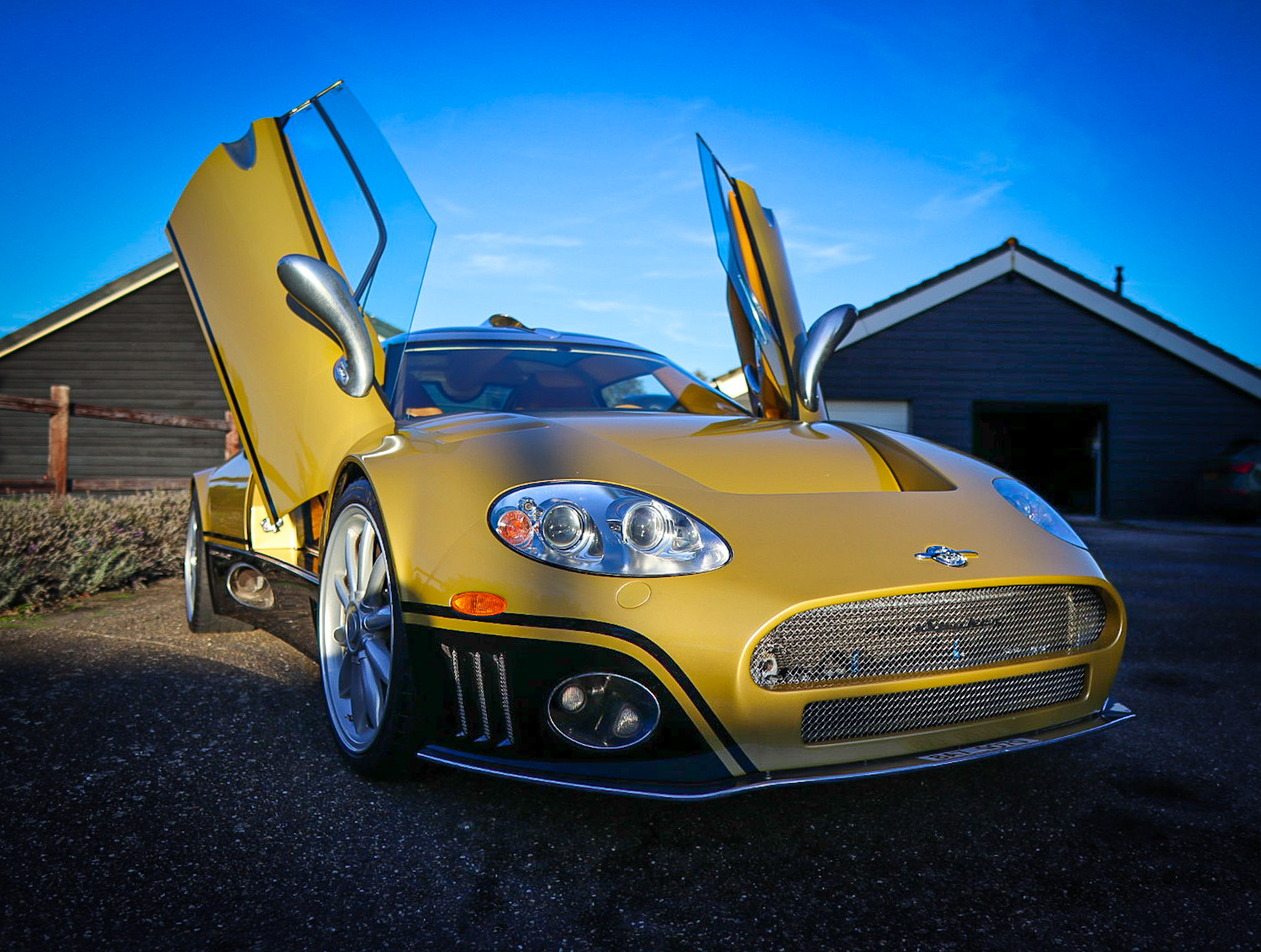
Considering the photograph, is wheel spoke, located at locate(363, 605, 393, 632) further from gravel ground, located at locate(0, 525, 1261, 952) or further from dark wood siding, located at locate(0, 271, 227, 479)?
dark wood siding, located at locate(0, 271, 227, 479)

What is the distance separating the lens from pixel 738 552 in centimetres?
183

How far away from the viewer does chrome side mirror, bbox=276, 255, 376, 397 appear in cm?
255

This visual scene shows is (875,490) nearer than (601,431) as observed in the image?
Yes

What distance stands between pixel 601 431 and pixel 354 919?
4.04ft

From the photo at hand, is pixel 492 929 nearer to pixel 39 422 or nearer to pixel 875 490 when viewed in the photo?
pixel 875 490

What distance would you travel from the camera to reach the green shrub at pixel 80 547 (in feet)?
15.0

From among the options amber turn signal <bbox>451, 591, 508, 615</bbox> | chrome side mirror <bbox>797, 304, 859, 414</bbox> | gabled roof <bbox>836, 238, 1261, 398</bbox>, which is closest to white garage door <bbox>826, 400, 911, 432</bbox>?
gabled roof <bbox>836, 238, 1261, 398</bbox>

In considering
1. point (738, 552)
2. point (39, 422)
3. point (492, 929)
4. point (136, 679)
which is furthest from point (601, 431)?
point (39, 422)

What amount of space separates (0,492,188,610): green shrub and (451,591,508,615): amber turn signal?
3575 mm

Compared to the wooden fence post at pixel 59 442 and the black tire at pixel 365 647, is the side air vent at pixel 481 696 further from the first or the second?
the wooden fence post at pixel 59 442

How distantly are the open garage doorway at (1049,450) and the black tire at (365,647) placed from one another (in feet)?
45.5

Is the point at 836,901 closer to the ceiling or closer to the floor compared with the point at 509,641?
closer to the floor

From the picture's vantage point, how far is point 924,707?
184cm

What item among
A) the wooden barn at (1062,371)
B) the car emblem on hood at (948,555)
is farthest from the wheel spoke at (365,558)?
the wooden barn at (1062,371)
